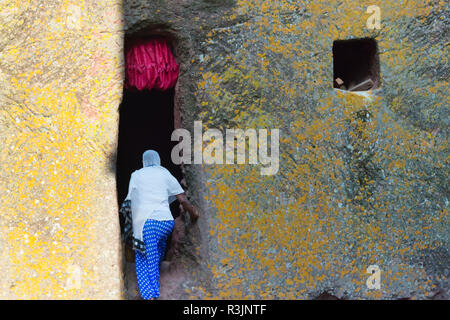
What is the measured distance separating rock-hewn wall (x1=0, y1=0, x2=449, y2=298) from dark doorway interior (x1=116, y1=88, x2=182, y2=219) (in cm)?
157

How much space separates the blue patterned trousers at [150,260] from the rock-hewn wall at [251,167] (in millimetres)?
140

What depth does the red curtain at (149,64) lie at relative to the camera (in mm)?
3812

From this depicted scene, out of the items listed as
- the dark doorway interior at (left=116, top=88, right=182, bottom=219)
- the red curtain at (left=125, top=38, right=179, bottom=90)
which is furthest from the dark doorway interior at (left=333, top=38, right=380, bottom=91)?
the dark doorway interior at (left=116, top=88, right=182, bottom=219)

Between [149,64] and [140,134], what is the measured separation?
5.80 feet

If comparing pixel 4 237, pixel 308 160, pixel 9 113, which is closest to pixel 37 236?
pixel 4 237

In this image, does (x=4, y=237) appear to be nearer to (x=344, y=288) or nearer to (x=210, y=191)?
(x=210, y=191)

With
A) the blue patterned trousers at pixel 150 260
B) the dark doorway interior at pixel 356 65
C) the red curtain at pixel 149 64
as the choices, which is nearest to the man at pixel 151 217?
the blue patterned trousers at pixel 150 260

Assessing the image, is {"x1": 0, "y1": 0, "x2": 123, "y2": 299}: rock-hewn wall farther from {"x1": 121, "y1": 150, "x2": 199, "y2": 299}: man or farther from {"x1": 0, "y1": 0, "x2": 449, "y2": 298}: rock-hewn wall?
{"x1": 121, "y1": 150, "x2": 199, "y2": 299}: man

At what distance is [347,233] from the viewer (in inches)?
146

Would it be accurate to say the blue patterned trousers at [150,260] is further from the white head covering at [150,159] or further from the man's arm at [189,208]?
the white head covering at [150,159]

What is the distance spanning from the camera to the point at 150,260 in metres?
3.59

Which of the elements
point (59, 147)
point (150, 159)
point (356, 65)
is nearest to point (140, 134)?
point (150, 159)

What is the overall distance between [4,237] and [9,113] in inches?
30.7

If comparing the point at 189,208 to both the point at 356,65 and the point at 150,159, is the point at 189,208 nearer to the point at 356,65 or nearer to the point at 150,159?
the point at 150,159
